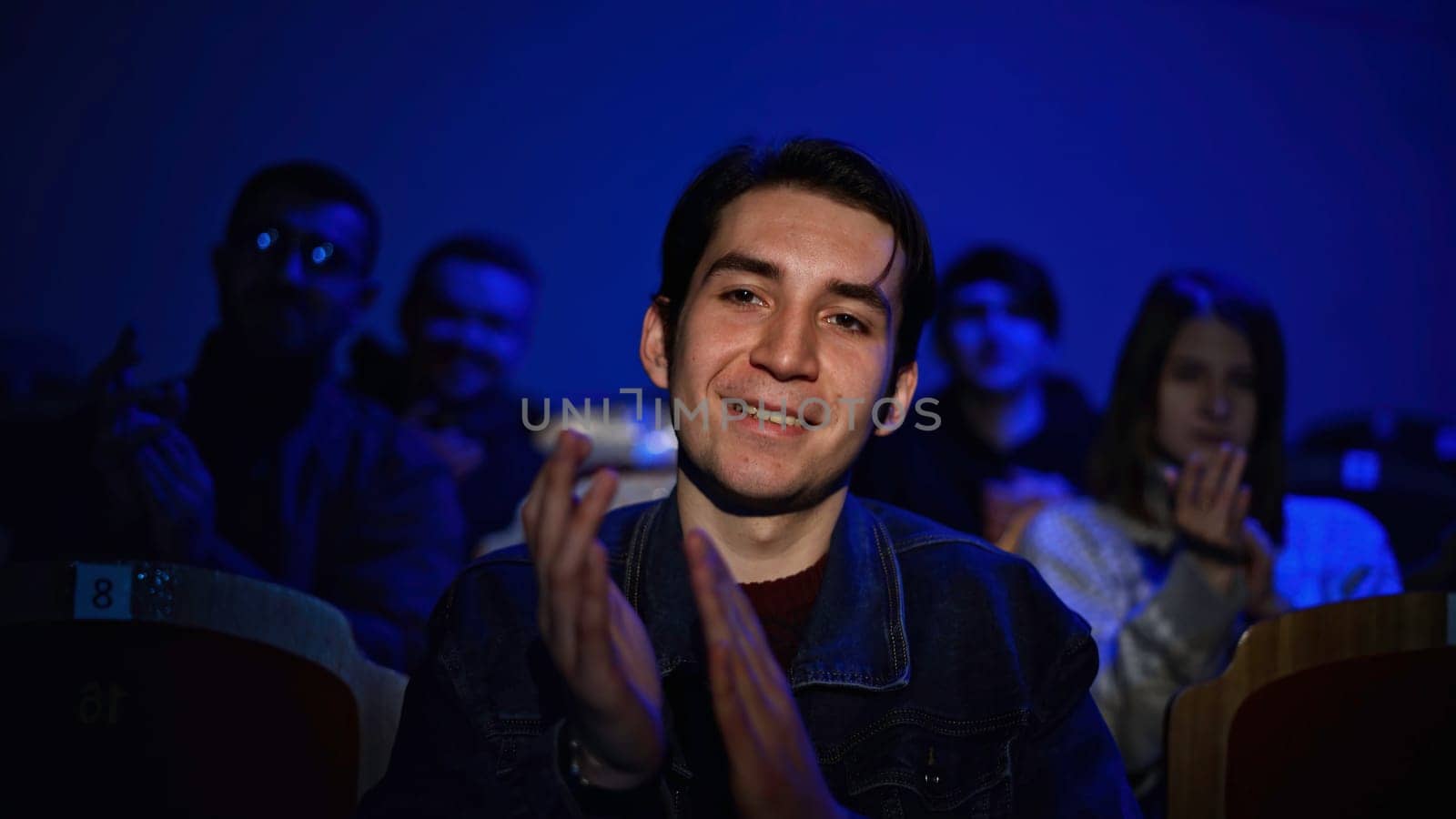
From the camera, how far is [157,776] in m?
1.33

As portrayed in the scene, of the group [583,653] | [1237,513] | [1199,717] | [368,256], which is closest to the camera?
[583,653]

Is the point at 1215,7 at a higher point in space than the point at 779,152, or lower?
higher

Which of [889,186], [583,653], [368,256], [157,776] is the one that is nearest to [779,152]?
[889,186]

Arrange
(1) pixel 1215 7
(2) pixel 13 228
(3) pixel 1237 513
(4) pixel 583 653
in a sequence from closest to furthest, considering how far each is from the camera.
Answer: (4) pixel 583 653, (3) pixel 1237 513, (2) pixel 13 228, (1) pixel 1215 7

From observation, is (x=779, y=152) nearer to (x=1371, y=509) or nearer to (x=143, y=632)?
(x=143, y=632)

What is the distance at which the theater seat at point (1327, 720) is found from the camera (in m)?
1.44

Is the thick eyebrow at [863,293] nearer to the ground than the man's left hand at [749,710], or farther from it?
farther from it

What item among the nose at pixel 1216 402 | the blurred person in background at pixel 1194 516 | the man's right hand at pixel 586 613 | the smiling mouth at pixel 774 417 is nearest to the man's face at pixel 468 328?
the blurred person in background at pixel 1194 516

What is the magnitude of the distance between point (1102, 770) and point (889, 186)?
2.58 feet

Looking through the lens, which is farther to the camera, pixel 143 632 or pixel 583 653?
pixel 143 632

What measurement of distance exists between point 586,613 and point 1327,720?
1045 mm

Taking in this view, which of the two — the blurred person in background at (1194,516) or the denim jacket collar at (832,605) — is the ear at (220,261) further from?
the blurred person in background at (1194,516)

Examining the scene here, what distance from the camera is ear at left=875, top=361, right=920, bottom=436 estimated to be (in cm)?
155

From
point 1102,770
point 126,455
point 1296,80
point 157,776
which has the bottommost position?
point 157,776
